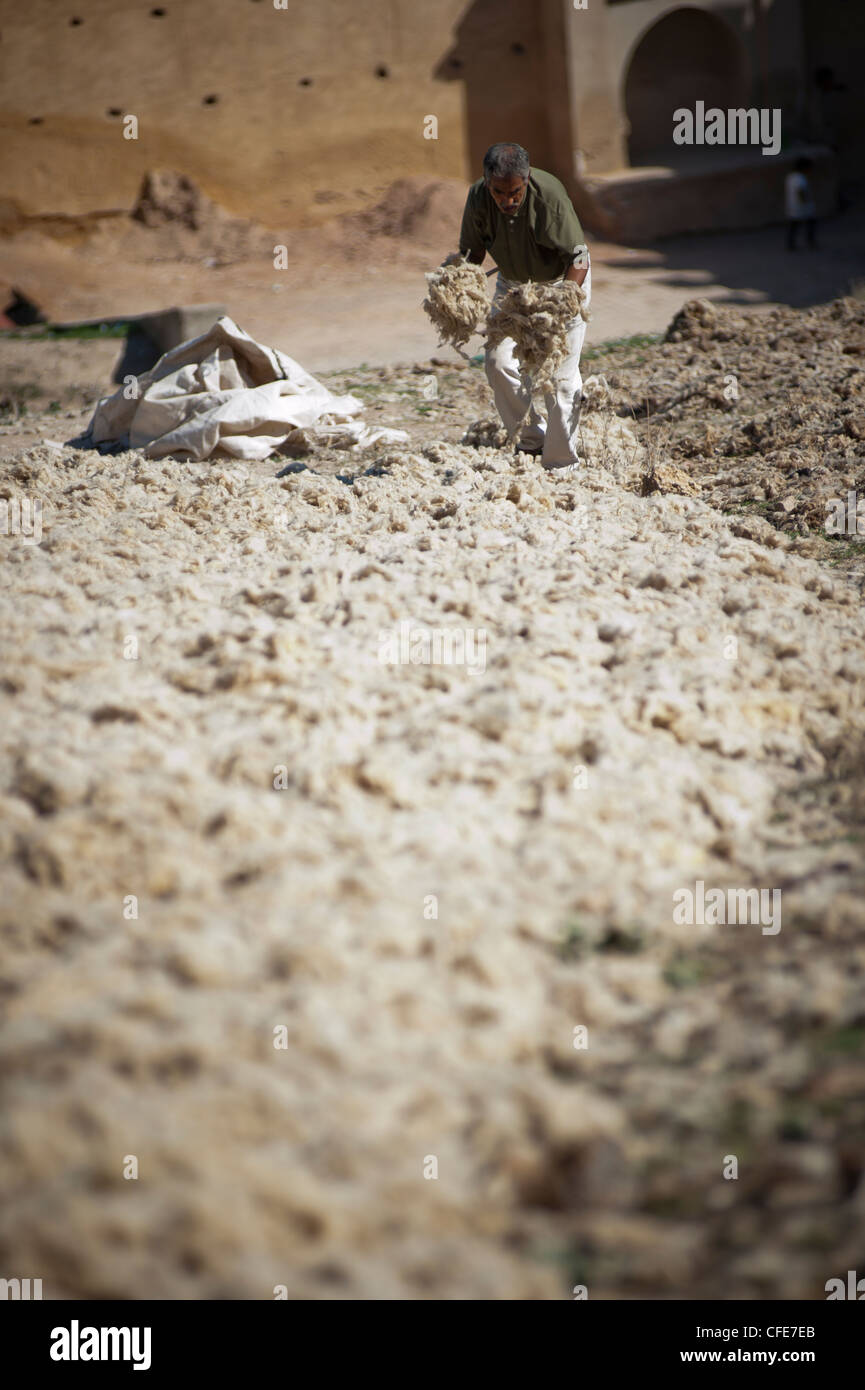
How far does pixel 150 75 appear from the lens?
11633 mm

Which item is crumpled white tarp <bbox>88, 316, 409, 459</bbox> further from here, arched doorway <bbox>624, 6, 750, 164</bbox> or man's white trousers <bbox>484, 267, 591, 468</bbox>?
arched doorway <bbox>624, 6, 750, 164</bbox>

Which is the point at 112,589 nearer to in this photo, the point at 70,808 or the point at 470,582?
the point at 470,582

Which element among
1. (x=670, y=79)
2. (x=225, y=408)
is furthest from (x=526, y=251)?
(x=670, y=79)

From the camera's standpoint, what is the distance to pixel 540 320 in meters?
4.32

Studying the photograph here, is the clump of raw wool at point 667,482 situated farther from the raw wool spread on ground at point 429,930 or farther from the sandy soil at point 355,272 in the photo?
the sandy soil at point 355,272

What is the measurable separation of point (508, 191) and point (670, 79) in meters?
11.3

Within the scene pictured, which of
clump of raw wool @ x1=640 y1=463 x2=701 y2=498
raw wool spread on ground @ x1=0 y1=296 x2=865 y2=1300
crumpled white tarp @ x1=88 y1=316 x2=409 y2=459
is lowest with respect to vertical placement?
raw wool spread on ground @ x1=0 y1=296 x2=865 y2=1300

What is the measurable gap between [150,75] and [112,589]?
10.7 m

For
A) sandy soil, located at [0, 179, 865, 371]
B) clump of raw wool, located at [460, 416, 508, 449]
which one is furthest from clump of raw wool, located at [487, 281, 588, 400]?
sandy soil, located at [0, 179, 865, 371]

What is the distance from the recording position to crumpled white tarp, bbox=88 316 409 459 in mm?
5367

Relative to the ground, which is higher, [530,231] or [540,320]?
[530,231]

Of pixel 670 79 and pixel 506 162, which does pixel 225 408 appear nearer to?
pixel 506 162

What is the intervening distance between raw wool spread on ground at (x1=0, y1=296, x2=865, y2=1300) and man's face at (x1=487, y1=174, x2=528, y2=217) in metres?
1.53

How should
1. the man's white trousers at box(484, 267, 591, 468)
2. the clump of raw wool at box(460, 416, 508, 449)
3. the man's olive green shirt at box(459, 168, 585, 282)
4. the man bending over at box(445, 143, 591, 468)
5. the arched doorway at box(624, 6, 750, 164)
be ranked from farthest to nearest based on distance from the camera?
the arched doorway at box(624, 6, 750, 164) < the clump of raw wool at box(460, 416, 508, 449) < the man's white trousers at box(484, 267, 591, 468) < the man's olive green shirt at box(459, 168, 585, 282) < the man bending over at box(445, 143, 591, 468)
